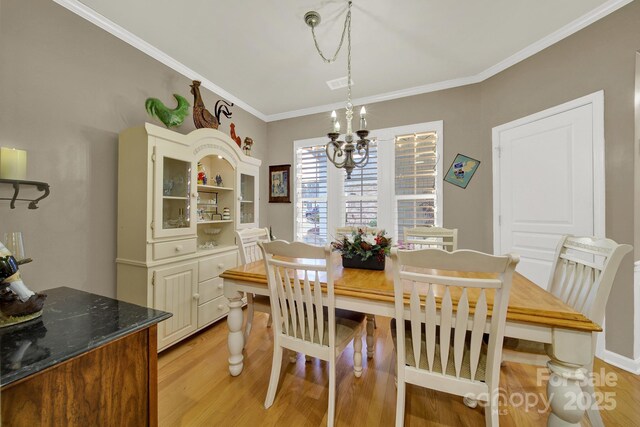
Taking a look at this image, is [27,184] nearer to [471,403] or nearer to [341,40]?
[341,40]

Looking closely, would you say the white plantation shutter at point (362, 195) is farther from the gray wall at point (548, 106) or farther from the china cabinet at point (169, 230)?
the china cabinet at point (169, 230)

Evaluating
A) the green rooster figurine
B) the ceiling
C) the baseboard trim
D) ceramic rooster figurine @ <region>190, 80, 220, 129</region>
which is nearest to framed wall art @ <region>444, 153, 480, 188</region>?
the ceiling

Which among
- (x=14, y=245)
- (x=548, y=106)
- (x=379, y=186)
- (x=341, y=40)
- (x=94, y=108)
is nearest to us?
(x=14, y=245)

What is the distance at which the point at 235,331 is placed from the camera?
1717 millimetres

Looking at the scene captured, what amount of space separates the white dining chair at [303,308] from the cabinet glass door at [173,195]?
44.8 inches

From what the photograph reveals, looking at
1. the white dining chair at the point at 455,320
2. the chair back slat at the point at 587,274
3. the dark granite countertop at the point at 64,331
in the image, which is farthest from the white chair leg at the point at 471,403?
the dark granite countertop at the point at 64,331

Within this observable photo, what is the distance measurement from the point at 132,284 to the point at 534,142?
3818mm

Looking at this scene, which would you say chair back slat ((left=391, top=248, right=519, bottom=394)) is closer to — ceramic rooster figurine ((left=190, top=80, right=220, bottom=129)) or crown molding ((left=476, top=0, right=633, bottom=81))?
ceramic rooster figurine ((left=190, top=80, right=220, bottom=129))

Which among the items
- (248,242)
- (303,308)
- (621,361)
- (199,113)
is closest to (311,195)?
(248,242)

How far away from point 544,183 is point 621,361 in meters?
1.47

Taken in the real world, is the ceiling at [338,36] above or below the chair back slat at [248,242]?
above

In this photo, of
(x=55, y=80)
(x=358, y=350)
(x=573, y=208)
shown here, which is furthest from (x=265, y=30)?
(x=573, y=208)

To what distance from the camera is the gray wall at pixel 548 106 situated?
1826mm

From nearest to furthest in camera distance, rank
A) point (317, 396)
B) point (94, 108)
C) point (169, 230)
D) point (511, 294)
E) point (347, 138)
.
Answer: point (511, 294) → point (317, 396) → point (347, 138) → point (94, 108) → point (169, 230)
